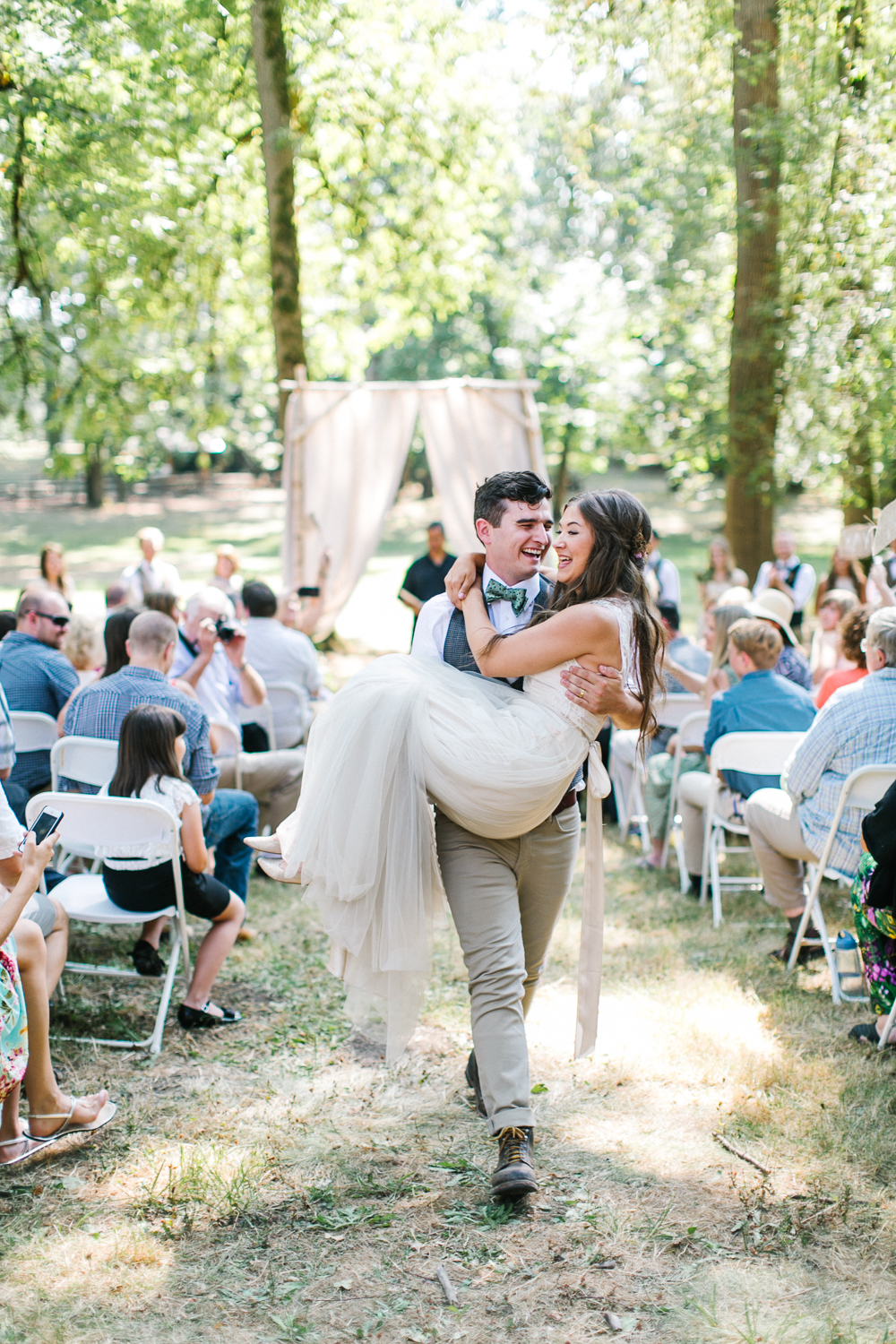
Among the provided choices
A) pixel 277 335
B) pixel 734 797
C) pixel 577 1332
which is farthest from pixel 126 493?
pixel 577 1332

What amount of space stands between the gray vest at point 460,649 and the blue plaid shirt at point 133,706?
160 centimetres

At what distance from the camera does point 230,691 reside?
6.18 m

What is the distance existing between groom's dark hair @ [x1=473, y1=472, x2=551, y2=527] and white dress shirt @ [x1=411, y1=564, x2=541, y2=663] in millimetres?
171

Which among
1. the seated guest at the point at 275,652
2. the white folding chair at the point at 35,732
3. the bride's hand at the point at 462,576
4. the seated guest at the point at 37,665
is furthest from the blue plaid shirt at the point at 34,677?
the bride's hand at the point at 462,576

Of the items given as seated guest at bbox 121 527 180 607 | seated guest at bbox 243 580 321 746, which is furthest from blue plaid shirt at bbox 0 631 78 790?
seated guest at bbox 121 527 180 607

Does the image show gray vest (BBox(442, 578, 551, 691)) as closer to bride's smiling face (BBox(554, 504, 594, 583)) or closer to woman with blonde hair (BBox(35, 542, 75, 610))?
bride's smiling face (BBox(554, 504, 594, 583))

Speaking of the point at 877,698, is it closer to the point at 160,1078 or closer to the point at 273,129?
the point at 160,1078

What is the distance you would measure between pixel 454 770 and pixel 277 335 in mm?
10866

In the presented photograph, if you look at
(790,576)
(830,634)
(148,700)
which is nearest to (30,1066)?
(148,700)

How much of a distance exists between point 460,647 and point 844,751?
1905mm

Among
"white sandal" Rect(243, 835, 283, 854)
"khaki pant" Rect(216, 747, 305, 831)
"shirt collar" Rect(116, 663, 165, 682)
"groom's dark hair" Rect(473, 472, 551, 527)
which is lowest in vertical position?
"khaki pant" Rect(216, 747, 305, 831)

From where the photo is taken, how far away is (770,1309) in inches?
103

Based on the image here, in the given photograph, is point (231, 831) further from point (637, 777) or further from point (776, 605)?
point (776, 605)

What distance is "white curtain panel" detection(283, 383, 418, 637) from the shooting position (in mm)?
10953
